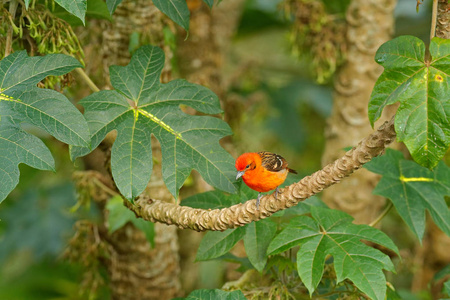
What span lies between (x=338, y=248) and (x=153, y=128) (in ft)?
2.31

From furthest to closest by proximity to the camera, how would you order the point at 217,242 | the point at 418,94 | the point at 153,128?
the point at 217,242
the point at 153,128
the point at 418,94

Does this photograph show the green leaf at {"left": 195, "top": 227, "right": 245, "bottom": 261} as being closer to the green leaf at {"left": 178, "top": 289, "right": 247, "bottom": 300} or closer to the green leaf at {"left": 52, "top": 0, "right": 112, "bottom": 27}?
the green leaf at {"left": 178, "top": 289, "right": 247, "bottom": 300}

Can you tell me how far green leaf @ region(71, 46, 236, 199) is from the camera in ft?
4.37

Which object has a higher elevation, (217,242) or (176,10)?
(176,10)

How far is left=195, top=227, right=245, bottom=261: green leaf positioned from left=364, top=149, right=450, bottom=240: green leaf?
56cm

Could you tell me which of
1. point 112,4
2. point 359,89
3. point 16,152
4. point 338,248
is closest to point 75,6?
point 112,4

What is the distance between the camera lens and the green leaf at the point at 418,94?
1.16 metres

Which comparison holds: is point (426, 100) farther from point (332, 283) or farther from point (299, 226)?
point (332, 283)

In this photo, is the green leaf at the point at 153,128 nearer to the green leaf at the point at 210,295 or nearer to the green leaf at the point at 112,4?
the green leaf at the point at 112,4

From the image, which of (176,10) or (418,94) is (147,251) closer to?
(176,10)

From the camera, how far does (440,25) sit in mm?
1245

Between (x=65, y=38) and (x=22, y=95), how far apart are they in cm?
34

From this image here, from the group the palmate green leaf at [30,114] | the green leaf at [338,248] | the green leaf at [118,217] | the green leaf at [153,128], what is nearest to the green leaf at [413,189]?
the green leaf at [338,248]

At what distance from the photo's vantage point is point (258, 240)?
59.7 inches
